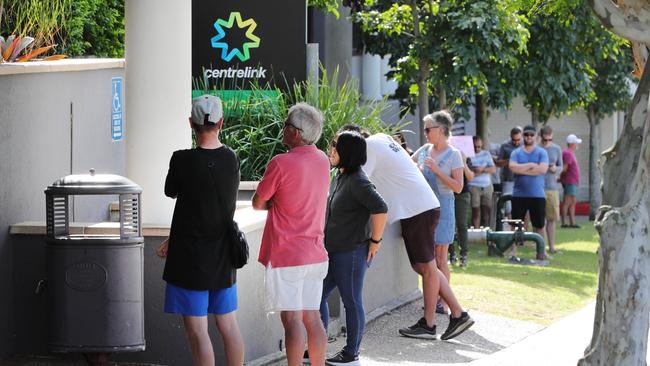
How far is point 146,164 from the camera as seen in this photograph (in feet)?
30.2

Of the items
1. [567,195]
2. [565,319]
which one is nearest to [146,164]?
[565,319]

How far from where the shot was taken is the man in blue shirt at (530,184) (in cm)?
A: 1802

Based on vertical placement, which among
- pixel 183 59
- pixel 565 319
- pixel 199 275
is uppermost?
pixel 183 59

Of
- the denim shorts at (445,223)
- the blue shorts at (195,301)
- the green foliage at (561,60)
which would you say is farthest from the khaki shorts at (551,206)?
the blue shorts at (195,301)

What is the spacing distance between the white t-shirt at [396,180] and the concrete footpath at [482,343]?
1051 mm

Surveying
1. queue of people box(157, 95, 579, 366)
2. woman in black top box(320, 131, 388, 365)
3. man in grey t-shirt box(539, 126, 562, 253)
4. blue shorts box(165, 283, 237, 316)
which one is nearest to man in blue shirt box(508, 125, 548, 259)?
man in grey t-shirt box(539, 126, 562, 253)

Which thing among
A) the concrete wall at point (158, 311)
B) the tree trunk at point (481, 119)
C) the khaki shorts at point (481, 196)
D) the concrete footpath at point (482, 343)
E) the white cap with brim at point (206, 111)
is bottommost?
the concrete footpath at point (482, 343)

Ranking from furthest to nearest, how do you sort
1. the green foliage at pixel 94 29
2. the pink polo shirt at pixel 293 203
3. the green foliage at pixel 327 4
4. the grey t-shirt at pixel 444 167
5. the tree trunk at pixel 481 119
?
the tree trunk at pixel 481 119 → the green foliage at pixel 327 4 → the green foliage at pixel 94 29 → the grey t-shirt at pixel 444 167 → the pink polo shirt at pixel 293 203

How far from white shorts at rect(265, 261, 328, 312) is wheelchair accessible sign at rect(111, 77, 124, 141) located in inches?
133

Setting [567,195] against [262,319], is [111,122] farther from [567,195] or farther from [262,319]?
[567,195]

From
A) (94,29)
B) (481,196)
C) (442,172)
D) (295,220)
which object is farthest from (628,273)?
(481,196)

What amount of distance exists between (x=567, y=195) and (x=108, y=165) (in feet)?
55.2

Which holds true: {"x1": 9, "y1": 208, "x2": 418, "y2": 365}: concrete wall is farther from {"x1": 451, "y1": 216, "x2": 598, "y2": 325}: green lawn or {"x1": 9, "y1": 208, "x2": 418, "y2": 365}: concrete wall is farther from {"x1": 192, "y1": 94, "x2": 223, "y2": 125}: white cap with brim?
{"x1": 451, "y1": 216, "x2": 598, "y2": 325}: green lawn

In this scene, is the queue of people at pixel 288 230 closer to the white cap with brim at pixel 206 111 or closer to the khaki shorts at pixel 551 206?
the white cap with brim at pixel 206 111
